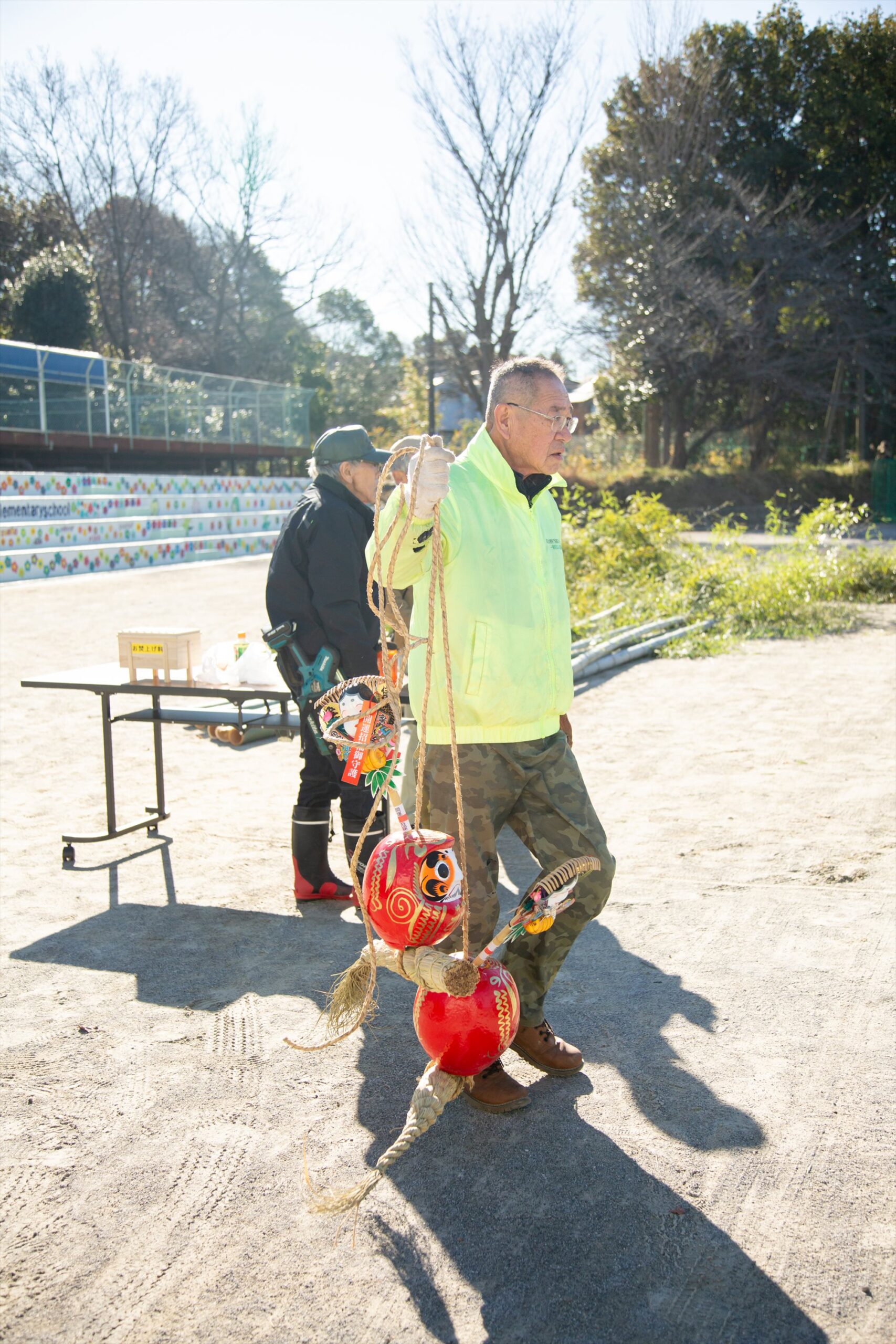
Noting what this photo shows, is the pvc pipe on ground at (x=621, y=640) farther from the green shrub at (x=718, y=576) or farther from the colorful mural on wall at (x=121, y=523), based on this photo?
the colorful mural on wall at (x=121, y=523)

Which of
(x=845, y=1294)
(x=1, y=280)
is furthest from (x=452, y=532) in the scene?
(x=1, y=280)

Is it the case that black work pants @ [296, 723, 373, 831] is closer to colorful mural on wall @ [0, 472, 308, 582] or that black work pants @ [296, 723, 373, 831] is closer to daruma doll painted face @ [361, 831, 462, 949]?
daruma doll painted face @ [361, 831, 462, 949]

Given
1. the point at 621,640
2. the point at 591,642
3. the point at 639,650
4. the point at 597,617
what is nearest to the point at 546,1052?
the point at 591,642

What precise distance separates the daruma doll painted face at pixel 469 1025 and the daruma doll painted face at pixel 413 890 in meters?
0.16

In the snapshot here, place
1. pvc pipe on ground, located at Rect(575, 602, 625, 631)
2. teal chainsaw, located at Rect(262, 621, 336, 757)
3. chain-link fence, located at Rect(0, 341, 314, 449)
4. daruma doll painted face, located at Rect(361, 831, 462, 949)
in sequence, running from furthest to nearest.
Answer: chain-link fence, located at Rect(0, 341, 314, 449) < pvc pipe on ground, located at Rect(575, 602, 625, 631) < teal chainsaw, located at Rect(262, 621, 336, 757) < daruma doll painted face, located at Rect(361, 831, 462, 949)

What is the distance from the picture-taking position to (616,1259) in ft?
8.07

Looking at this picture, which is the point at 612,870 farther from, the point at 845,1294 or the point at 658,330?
the point at 658,330

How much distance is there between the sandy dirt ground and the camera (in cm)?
235

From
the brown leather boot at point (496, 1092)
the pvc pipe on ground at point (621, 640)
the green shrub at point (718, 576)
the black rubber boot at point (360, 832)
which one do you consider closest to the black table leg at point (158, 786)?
the black rubber boot at point (360, 832)

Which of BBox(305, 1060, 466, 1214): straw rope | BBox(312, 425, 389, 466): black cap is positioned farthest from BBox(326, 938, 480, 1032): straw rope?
BBox(312, 425, 389, 466): black cap

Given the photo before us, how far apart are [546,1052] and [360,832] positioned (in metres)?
1.54

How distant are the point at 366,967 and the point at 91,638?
9147 mm

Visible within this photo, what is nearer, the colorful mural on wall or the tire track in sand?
the tire track in sand

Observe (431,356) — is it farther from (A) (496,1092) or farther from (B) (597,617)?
(A) (496,1092)
